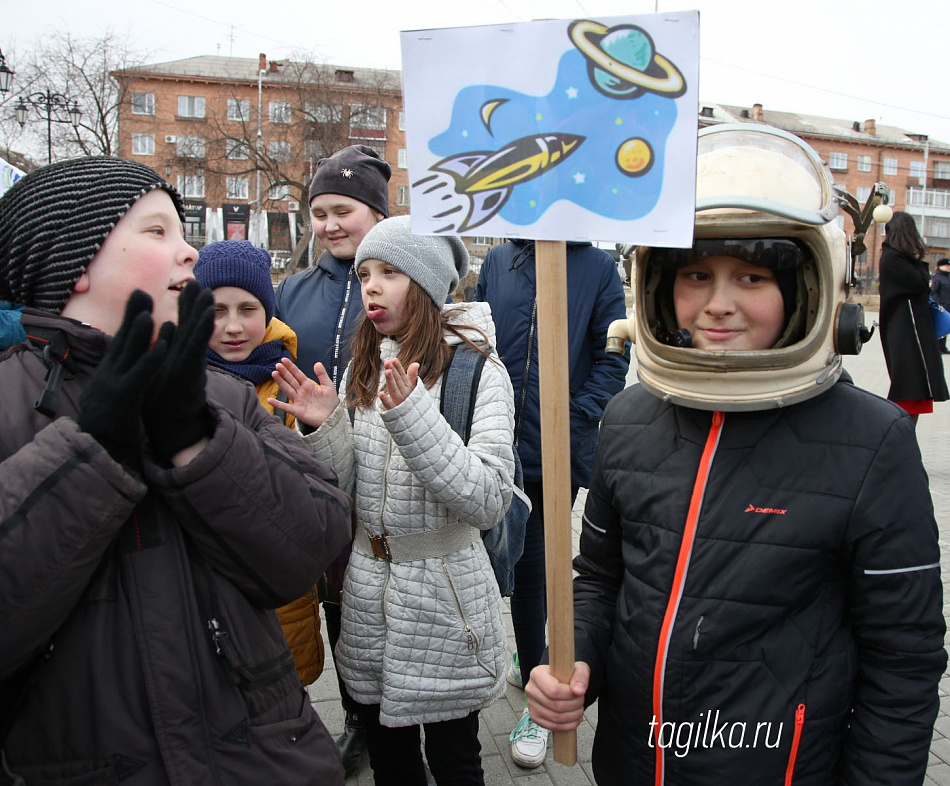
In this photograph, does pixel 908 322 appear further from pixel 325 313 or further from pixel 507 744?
pixel 325 313

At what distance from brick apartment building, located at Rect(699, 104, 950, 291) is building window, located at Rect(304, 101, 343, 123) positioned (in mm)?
37715

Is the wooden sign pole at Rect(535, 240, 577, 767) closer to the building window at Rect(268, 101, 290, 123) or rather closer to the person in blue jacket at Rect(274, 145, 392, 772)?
the person in blue jacket at Rect(274, 145, 392, 772)

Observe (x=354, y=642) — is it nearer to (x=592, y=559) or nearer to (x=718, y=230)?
(x=592, y=559)

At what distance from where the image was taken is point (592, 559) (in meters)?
1.83

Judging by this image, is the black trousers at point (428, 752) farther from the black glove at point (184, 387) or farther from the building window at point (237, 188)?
the building window at point (237, 188)

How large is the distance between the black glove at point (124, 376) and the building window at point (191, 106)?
5408 cm

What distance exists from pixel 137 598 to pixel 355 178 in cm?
210

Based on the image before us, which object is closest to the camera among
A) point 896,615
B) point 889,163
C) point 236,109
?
point 896,615

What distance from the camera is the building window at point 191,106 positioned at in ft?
162

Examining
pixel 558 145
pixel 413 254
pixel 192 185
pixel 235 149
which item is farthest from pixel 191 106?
pixel 558 145

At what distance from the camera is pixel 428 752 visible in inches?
91.4

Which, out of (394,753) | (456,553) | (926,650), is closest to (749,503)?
(926,650)

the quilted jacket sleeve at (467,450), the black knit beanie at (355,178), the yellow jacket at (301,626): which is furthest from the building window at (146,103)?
the quilted jacket sleeve at (467,450)

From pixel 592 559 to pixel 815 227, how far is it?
2.89ft
